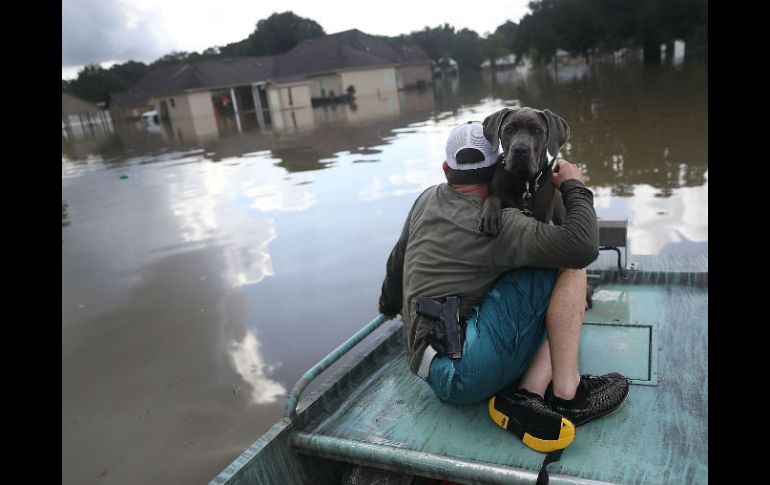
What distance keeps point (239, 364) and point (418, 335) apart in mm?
2939

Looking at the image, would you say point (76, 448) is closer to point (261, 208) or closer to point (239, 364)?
point (239, 364)

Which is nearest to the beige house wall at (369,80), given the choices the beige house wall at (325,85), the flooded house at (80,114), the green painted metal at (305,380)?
the beige house wall at (325,85)

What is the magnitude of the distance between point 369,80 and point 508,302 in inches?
1860

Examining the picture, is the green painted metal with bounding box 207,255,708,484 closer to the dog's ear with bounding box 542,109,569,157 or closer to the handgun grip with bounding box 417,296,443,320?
the handgun grip with bounding box 417,296,443,320

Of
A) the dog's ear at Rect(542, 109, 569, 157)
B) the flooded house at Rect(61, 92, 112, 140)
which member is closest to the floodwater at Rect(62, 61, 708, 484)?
the dog's ear at Rect(542, 109, 569, 157)

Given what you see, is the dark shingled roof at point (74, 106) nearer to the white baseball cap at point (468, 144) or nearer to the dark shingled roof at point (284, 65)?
the dark shingled roof at point (284, 65)

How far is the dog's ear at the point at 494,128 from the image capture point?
2672 mm

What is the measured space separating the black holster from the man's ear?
77 cm

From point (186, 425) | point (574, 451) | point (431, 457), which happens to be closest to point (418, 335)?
point (431, 457)

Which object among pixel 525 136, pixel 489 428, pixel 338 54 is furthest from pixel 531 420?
pixel 338 54

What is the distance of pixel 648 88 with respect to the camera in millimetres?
22516

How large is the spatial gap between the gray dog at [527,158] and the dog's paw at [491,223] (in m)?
0.33

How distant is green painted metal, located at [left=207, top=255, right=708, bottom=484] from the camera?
224 cm
